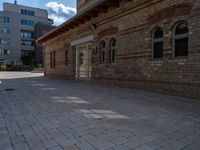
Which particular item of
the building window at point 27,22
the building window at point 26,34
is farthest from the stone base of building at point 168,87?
the building window at point 27,22

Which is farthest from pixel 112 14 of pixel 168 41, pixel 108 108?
pixel 108 108

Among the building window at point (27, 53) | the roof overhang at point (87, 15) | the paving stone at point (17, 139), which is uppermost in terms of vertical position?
the building window at point (27, 53)

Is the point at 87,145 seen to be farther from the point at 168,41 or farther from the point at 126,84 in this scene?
the point at 126,84

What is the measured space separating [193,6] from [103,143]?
18.6 feet

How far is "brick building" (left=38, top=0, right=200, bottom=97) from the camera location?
698 cm

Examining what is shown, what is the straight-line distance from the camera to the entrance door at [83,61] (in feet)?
44.5

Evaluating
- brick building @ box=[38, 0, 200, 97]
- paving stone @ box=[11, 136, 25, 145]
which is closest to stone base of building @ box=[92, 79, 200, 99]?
brick building @ box=[38, 0, 200, 97]

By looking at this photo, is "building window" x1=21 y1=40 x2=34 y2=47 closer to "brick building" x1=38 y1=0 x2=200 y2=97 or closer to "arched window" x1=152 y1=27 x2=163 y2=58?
"brick building" x1=38 y1=0 x2=200 y2=97

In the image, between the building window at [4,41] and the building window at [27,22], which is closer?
the building window at [4,41]

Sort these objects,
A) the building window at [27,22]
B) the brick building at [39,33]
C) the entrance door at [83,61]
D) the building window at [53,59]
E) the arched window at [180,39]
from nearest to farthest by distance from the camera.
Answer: the arched window at [180,39] → the entrance door at [83,61] → the building window at [53,59] → the brick building at [39,33] → the building window at [27,22]

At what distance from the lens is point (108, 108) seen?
5.59 metres

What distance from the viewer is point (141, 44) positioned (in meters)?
8.91

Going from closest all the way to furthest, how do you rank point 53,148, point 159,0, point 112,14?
point 53,148 → point 159,0 → point 112,14

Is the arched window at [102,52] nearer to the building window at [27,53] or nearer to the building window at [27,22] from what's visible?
the building window at [27,53]
